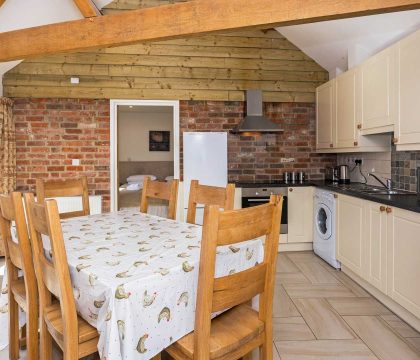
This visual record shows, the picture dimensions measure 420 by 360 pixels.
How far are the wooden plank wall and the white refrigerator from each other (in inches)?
26.3

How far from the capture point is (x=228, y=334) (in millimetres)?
1411

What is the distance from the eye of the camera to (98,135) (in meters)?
4.49

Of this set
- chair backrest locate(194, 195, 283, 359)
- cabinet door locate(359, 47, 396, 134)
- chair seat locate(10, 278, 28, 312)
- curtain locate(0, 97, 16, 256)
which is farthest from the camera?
curtain locate(0, 97, 16, 256)

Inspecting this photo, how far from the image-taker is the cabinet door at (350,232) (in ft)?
10.1

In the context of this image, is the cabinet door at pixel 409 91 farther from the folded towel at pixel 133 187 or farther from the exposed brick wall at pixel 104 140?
the folded towel at pixel 133 187

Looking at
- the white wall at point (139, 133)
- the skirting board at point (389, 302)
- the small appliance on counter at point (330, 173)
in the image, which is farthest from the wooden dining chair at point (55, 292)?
the white wall at point (139, 133)

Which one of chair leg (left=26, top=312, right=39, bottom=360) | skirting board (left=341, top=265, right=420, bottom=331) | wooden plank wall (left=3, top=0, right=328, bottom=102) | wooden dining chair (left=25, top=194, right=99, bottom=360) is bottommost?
skirting board (left=341, top=265, right=420, bottom=331)

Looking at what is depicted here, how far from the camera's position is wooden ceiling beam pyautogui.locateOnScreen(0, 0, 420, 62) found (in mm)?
2131

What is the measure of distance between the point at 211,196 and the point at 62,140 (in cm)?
296

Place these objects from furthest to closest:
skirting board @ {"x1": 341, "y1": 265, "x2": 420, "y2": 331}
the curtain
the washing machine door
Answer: the curtain → the washing machine door → skirting board @ {"x1": 341, "y1": 265, "x2": 420, "y2": 331}

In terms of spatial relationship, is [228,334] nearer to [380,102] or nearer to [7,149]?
[380,102]

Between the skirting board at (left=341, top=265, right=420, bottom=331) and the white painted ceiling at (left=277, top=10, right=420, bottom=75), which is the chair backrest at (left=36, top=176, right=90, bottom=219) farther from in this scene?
the white painted ceiling at (left=277, top=10, right=420, bottom=75)

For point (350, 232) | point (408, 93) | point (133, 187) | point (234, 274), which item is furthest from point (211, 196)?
point (133, 187)

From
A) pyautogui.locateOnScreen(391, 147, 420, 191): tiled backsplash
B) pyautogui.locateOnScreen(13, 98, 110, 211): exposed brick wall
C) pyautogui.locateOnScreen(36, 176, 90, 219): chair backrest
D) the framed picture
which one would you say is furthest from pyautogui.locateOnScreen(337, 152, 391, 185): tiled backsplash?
the framed picture
